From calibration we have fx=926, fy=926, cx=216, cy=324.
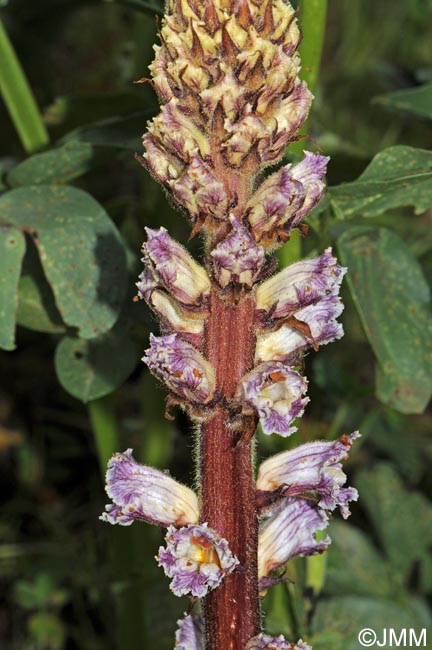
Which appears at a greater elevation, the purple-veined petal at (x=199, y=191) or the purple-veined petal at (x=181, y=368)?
the purple-veined petal at (x=199, y=191)

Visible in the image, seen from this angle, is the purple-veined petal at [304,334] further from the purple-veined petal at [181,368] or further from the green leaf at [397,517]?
the green leaf at [397,517]

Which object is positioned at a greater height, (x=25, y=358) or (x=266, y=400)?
(x=25, y=358)

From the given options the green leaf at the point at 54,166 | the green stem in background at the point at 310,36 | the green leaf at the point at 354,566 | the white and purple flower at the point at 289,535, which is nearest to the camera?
the white and purple flower at the point at 289,535

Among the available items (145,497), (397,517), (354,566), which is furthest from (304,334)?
(397,517)

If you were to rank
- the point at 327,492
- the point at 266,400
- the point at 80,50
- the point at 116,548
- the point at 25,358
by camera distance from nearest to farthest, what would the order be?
the point at 266,400 → the point at 327,492 → the point at 116,548 → the point at 25,358 → the point at 80,50

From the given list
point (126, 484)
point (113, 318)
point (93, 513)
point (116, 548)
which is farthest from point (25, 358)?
point (126, 484)

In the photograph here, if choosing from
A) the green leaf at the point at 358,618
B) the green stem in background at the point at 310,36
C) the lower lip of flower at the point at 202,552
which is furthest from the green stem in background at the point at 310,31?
the green leaf at the point at 358,618

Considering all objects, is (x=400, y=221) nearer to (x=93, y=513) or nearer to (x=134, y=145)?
(x=93, y=513)
